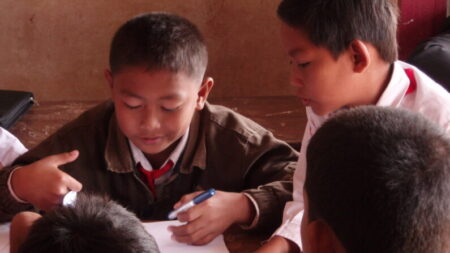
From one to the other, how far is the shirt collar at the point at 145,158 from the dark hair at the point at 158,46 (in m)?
0.17

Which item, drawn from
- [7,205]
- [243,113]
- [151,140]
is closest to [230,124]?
[151,140]

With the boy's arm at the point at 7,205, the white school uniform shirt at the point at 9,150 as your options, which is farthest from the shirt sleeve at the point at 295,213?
the white school uniform shirt at the point at 9,150

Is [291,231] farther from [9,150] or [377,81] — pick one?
[9,150]

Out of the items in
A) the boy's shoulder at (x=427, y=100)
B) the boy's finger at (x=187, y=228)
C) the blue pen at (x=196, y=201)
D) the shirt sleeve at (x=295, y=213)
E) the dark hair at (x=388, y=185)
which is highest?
the dark hair at (x=388, y=185)

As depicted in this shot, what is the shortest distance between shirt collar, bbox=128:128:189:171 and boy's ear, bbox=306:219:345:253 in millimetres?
734

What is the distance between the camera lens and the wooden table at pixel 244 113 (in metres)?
2.06

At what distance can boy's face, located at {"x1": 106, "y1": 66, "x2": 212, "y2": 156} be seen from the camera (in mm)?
1436

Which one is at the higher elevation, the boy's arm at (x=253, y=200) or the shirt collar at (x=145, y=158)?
the shirt collar at (x=145, y=158)

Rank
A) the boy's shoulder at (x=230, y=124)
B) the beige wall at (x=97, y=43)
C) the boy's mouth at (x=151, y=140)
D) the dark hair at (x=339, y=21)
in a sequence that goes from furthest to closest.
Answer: the beige wall at (x=97, y=43), the boy's shoulder at (x=230, y=124), the boy's mouth at (x=151, y=140), the dark hair at (x=339, y=21)

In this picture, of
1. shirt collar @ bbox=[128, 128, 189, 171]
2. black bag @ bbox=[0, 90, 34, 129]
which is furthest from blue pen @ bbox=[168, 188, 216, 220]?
black bag @ bbox=[0, 90, 34, 129]

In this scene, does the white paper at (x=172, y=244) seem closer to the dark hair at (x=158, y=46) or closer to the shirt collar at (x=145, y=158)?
the shirt collar at (x=145, y=158)

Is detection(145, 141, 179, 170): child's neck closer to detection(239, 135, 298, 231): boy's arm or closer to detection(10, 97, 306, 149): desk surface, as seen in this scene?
detection(239, 135, 298, 231): boy's arm

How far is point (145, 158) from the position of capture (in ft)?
5.17

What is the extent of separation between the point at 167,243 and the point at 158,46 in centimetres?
45
